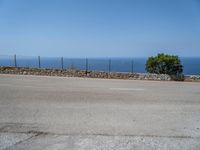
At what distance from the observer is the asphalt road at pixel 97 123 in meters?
5.72

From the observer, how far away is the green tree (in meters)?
23.8

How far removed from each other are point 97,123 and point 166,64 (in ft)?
58.8

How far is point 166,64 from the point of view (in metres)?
23.9

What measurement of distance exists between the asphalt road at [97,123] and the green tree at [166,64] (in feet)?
43.8

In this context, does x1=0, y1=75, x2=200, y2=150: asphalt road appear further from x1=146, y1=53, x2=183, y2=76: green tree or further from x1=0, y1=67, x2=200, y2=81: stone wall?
x1=146, y1=53, x2=183, y2=76: green tree

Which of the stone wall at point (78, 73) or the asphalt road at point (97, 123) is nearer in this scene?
the asphalt road at point (97, 123)

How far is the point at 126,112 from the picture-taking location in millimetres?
8461

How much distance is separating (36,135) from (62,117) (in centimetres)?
150

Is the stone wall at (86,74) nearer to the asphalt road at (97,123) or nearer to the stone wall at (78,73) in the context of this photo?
the stone wall at (78,73)

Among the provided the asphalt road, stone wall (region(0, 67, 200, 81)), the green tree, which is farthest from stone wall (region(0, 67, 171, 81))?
the asphalt road

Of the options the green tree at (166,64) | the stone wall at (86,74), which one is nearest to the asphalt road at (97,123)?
the stone wall at (86,74)

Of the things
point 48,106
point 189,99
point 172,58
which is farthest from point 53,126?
point 172,58

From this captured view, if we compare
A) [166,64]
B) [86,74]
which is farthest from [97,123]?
[166,64]

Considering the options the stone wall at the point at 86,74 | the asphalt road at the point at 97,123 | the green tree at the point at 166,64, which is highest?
the green tree at the point at 166,64
